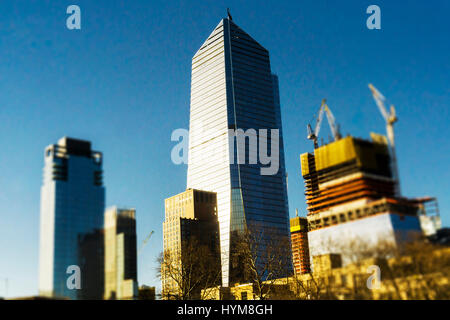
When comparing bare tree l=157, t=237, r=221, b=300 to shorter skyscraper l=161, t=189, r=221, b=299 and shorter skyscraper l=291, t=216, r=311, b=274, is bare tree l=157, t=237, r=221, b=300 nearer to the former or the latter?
shorter skyscraper l=291, t=216, r=311, b=274

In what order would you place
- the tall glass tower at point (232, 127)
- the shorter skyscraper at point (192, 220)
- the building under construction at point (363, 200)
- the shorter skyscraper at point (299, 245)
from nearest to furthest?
the building under construction at point (363, 200) < the shorter skyscraper at point (299, 245) < the shorter skyscraper at point (192, 220) < the tall glass tower at point (232, 127)

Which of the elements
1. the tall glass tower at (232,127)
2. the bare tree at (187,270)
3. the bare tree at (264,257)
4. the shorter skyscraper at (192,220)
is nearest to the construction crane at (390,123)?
the bare tree at (264,257)

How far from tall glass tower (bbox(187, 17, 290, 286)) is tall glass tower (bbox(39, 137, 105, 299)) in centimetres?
5651

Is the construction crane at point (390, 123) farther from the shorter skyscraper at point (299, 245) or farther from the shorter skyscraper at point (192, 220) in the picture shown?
the shorter skyscraper at point (192, 220)

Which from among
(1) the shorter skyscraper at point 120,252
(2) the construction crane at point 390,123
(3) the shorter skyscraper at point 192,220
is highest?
(3) the shorter skyscraper at point 192,220

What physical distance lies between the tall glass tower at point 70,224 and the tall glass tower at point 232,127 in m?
56.5

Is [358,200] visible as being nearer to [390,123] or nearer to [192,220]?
[390,123]

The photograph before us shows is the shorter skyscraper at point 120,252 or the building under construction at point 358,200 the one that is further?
the shorter skyscraper at point 120,252

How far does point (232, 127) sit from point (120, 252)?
61.3 meters

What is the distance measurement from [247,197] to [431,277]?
224ft

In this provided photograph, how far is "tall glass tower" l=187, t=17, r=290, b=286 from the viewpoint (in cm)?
7519

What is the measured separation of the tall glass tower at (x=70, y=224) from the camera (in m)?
13.1

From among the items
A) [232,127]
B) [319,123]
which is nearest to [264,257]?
Answer: [319,123]
